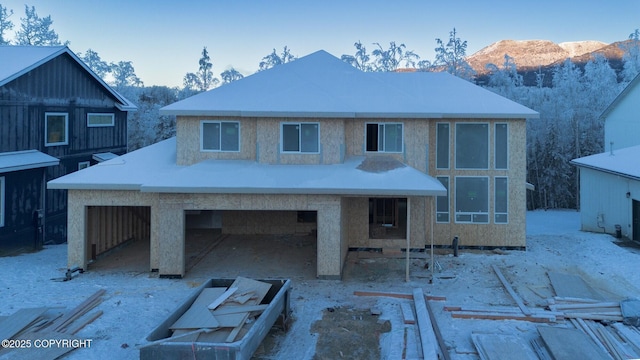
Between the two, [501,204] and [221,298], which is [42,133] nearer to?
[221,298]

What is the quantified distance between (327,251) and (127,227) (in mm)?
8055

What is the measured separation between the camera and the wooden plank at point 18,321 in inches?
348

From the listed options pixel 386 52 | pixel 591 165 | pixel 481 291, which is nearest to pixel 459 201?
pixel 481 291

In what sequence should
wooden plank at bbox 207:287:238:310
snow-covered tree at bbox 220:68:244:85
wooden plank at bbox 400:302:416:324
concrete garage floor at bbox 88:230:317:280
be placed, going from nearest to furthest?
wooden plank at bbox 207:287:238:310, wooden plank at bbox 400:302:416:324, concrete garage floor at bbox 88:230:317:280, snow-covered tree at bbox 220:68:244:85

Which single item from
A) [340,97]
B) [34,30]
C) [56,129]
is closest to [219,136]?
[340,97]

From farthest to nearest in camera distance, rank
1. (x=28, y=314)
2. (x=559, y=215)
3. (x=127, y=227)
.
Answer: (x=559, y=215), (x=127, y=227), (x=28, y=314)

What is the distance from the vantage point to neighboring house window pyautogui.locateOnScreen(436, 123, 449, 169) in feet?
53.8

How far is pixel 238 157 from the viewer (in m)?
15.2

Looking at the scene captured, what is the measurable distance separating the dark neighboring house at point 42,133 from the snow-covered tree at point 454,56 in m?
37.3

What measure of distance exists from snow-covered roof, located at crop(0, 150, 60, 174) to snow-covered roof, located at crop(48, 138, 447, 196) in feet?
11.5

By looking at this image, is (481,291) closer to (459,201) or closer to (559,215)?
(459,201)

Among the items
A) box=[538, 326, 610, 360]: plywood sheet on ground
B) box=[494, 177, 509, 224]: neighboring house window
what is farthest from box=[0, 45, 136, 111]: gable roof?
box=[538, 326, 610, 360]: plywood sheet on ground

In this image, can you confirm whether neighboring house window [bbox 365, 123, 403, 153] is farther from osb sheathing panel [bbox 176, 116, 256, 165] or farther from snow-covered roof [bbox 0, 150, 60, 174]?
snow-covered roof [bbox 0, 150, 60, 174]

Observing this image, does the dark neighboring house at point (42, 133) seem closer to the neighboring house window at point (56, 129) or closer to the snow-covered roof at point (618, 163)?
the neighboring house window at point (56, 129)
